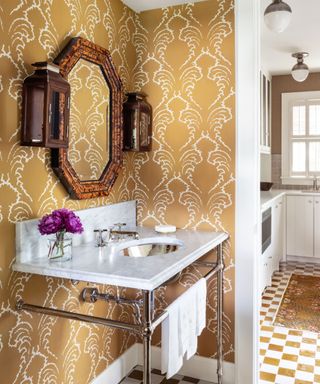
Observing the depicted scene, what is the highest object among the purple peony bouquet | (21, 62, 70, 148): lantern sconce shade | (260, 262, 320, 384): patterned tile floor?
(21, 62, 70, 148): lantern sconce shade

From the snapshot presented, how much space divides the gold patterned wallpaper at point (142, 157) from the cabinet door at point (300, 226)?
297 cm

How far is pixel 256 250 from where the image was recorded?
2471mm

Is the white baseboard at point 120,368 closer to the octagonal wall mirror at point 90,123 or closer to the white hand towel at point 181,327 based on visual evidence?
the white hand towel at point 181,327

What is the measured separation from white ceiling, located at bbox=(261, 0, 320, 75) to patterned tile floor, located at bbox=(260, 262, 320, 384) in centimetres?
249

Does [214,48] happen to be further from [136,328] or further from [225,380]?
[225,380]

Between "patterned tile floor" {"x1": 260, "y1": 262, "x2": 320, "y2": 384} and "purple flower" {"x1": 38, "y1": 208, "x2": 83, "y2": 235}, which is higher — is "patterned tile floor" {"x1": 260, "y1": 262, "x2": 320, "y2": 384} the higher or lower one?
the lower one

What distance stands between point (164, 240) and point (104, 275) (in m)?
0.78

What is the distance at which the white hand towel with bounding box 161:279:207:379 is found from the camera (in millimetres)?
1771

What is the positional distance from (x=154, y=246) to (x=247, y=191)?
24.7 inches

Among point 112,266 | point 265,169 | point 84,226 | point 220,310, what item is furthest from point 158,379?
point 265,169

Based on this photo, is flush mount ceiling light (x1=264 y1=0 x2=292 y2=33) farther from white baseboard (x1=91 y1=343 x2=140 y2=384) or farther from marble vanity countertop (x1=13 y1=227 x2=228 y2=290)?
white baseboard (x1=91 y1=343 x2=140 y2=384)

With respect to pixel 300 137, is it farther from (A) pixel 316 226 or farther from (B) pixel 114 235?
(B) pixel 114 235

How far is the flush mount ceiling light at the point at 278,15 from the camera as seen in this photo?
2.61 meters

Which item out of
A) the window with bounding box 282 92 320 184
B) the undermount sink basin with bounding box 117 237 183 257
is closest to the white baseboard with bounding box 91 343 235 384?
the undermount sink basin with bounding box 117 237 183 257
